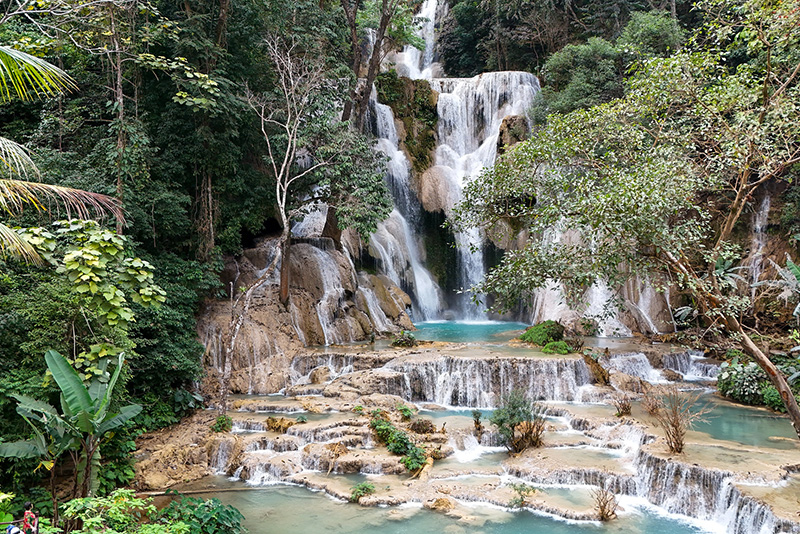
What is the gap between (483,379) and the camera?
529 inches

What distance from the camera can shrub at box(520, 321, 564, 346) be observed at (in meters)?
15.9

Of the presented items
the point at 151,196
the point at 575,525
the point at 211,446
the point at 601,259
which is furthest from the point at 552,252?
the point at 151,196

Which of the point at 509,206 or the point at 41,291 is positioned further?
the point at 509,206

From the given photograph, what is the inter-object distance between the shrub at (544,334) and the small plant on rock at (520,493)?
24.8 feet

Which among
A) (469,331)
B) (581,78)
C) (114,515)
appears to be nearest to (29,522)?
(114,515)

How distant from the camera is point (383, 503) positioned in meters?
8.22

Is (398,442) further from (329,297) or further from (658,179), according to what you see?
(329,297)

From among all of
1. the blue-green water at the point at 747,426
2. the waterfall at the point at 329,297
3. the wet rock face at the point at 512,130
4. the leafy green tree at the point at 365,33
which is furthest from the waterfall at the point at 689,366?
the wet rock face at the point at 512,130

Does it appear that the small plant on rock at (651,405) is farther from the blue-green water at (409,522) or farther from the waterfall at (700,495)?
the blue-green water at (409,522)

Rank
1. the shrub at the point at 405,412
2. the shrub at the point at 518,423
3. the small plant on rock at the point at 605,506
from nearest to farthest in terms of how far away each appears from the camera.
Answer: the small plant on rock at the point at 605,506 < the shrub at the point at 518,423 < the shrub at the point at 405,412

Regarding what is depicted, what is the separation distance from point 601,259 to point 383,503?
476 centimetres

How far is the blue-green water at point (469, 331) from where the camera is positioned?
1800 cm

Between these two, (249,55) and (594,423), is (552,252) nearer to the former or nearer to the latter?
(594,423)

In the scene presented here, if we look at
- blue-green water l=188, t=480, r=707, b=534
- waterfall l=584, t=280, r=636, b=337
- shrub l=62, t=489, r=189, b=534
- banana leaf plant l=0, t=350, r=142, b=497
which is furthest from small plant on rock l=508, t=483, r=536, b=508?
waterfall l=584, t=280, r=636, b=337
